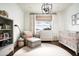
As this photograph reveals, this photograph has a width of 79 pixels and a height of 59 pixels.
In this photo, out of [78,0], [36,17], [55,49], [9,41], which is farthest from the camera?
[9,41]

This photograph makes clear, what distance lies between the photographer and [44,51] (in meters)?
1.37

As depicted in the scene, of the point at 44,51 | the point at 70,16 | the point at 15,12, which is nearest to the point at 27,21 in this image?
the point at 15,12

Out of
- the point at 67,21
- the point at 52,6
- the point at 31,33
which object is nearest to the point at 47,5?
the point at 52,6

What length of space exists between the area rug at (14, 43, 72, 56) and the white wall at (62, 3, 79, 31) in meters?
0.39

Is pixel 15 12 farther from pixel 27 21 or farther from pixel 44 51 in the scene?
pixel 44 51

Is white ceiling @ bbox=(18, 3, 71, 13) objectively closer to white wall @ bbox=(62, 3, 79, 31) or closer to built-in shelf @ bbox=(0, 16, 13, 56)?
white wall @ bbox=(62, 3, 79, 31)

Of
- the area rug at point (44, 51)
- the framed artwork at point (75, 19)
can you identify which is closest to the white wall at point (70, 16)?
the framed artwork at point (75, 19)

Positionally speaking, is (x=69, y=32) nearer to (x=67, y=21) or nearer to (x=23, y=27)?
(x=67, y=21)

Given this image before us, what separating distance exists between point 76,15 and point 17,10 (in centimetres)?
92

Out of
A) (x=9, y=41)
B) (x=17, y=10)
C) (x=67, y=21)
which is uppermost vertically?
(x=17, y=10)

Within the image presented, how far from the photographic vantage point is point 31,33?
131cm

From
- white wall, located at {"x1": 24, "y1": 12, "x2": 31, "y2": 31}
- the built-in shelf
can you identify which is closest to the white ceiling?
white wall, located at {"x1": 24, "y1": 12, "x2": 31, "y2": 31}

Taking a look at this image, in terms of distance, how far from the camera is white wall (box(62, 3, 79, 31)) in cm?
124

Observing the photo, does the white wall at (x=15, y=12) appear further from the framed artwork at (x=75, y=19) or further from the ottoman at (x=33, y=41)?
the framed artwork at (x=75, y=19)
